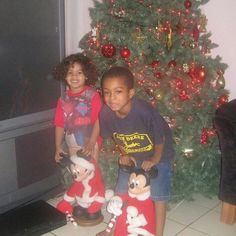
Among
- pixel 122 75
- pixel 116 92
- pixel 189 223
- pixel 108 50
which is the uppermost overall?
→ pixel 108 50

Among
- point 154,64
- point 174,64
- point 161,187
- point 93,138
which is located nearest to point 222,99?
point 174,64

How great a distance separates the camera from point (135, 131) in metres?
2.48

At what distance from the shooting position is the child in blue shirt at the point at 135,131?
2.38 m

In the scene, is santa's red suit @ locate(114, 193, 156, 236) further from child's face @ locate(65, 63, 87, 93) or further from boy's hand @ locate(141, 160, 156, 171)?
child's face @ locate(65, 63, 87, 93)

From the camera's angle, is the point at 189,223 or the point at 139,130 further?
the point at 189,223

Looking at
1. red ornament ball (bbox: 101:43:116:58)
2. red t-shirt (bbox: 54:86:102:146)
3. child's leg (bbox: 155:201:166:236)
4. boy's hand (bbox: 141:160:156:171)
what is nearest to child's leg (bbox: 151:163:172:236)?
child's leg (bbox: 155:201:166:236)

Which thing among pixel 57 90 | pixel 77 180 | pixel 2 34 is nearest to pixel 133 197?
pixel 77 180

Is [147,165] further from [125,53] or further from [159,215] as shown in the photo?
[125,53]

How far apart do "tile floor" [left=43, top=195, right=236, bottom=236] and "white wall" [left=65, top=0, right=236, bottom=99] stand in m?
1.11

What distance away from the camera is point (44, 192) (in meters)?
3.42

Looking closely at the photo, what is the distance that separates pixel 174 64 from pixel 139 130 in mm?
752

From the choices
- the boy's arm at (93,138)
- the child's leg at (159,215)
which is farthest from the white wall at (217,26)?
the child's leg at (159,215)

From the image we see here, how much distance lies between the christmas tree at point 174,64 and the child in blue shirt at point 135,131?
422 millimetres

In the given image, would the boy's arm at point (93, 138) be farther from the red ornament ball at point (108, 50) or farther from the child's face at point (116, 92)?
the red ornament ball at point (108, 50)
